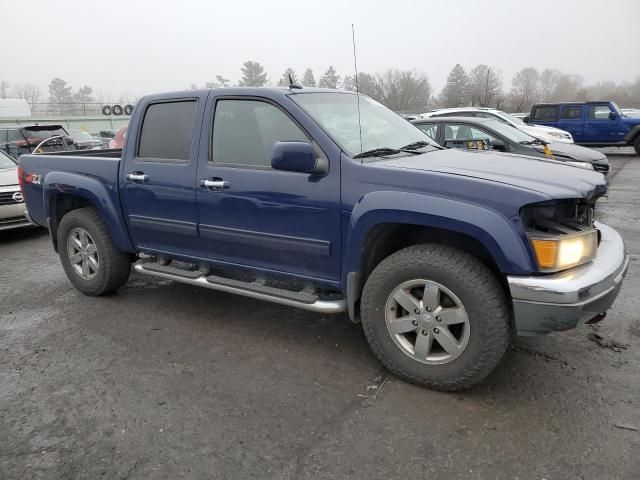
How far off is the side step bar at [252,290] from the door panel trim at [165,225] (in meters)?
0.34

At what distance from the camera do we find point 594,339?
3529 mm

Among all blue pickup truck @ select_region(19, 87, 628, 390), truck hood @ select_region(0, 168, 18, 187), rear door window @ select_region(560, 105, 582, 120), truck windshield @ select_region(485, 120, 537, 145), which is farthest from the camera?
rear door window @ select_region(560, 105, 582, 120)

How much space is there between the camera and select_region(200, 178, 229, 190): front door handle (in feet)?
11.5

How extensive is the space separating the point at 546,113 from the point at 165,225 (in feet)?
56.5

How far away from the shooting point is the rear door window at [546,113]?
57.6ft

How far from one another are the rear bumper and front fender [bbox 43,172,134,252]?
3201 mm

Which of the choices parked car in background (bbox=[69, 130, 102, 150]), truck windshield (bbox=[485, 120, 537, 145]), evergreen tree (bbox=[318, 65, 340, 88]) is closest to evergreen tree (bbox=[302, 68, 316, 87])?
evergreen tree (bbox=[318, 65, 340, 88])

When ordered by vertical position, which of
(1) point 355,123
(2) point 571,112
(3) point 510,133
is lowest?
(3) point 510,133

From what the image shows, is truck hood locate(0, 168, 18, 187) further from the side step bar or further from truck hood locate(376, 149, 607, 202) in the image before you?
truck hood locate(376, 149, 607, 202)

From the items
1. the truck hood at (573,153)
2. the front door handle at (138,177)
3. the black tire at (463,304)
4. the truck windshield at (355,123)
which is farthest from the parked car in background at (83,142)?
the black tire at (463,304)

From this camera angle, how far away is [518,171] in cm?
297

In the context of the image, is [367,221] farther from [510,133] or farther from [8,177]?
[8,177]

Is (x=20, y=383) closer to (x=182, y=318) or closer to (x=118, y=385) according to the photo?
(x=118, y=385)

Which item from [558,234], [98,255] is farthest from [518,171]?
[98,255]
